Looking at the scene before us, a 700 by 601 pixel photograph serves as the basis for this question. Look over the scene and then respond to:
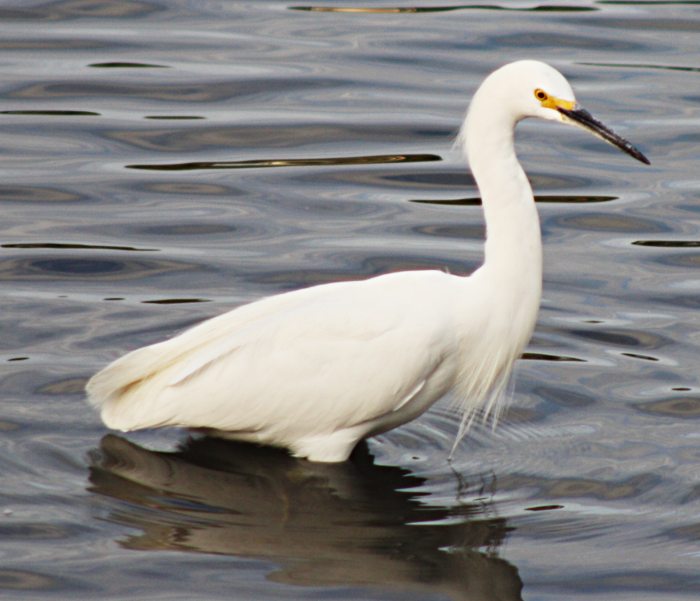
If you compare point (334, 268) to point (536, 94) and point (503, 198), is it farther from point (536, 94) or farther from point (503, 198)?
point (536, 94)

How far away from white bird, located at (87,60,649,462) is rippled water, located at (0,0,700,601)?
23 cm

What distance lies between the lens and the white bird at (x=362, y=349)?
6719 millimetres

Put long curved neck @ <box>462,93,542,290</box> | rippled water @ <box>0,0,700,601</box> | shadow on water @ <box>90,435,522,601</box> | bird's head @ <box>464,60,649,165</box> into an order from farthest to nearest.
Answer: long curved neck @ <box>462,93,542,290</box>
bird's head @ <box>464,60,649,165</box>
rippled water @ <box>0,0,700,601</box>
shadow on water @ <box>90,435,522,601</box>

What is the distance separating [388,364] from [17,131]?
5.62m

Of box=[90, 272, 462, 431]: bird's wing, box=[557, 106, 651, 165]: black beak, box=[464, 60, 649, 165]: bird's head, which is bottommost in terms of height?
box=[90, 272, 462, 431]: bird's wing

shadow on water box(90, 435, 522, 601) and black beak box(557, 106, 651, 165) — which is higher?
black beak box(557, 106, 651, 165)

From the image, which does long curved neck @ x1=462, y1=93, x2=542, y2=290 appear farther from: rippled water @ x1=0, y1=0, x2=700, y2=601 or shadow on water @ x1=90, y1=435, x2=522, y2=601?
shadow on water @ x1=90, y1=435, x2=522, y2=601

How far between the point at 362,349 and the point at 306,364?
0.89ft

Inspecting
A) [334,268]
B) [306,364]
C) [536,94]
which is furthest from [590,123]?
[334,268]

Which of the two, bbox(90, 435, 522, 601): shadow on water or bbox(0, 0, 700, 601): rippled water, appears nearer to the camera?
bbox(90, 435, 522, 601): shadow on water

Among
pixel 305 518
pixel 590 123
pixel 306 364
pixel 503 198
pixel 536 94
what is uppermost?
pixel 536 94

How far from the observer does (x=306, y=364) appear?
6.89 m

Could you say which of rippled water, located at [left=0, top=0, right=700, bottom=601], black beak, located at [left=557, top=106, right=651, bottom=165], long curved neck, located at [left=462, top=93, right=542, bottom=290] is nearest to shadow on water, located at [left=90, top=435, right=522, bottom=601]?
rippled water, located at [left=0, top=0, right=700, bottom=601]

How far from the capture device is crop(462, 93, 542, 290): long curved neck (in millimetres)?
6680
